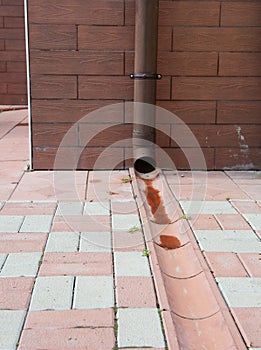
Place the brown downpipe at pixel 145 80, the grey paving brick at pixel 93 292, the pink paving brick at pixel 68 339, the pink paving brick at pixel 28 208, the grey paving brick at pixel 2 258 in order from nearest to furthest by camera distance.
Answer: the pink paving brick at pixel 68 339, the grey paving brick at pixel 93 292, the grey paving brick at pixel 2 258, the pink paving brick at pixel 28 208, the brown downpipe at pixel 145 80

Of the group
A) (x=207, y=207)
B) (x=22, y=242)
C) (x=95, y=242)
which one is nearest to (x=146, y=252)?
(x=95, y=242)

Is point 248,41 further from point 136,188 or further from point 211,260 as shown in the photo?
point 211,260

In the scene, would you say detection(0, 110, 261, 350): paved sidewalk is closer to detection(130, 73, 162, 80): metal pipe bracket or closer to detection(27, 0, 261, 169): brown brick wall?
detection(27, 0, 261, 169): brown brick wall

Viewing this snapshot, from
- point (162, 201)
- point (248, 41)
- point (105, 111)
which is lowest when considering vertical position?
point (162, 201)

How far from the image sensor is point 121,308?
2.17 metres

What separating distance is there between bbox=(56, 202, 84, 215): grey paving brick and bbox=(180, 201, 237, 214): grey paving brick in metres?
0.72

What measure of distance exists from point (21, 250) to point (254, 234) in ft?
4.43

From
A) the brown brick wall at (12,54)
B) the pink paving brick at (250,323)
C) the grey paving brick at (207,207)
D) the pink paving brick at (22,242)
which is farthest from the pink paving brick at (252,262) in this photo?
the brown brick wall at (12,54)

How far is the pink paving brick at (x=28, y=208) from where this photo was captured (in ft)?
11.3

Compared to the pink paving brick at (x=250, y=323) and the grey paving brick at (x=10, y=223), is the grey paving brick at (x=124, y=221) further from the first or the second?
Result: the pink paving brick at (x=250, y=323)

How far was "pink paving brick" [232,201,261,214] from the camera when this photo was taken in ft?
11.5

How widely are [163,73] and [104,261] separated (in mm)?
2279

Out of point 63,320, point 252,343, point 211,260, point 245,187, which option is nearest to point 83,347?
point 63,320

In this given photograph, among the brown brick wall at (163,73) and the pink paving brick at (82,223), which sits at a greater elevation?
the brown brick wall at (163,73)
